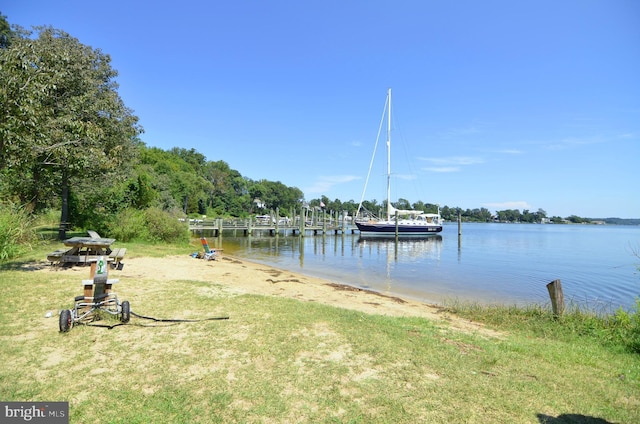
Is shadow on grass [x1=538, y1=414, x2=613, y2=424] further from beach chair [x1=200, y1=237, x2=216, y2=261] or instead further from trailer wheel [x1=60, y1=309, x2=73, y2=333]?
beach chair [x1=200, y1=237, x2=216, y2=261]

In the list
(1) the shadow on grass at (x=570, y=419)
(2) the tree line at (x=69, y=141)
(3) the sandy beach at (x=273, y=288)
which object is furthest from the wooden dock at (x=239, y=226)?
(1) the shadow on grass at (x=570, y=419)

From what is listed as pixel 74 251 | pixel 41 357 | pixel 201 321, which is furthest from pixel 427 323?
pixel 74 251

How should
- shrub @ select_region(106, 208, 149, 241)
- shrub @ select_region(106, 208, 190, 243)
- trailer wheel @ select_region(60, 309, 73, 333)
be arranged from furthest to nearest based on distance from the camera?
shrub @ select_region(106, 208, 190, 243) < shrub @ select_region(106, 208, 149, 241) < trailer wheel @ select_region(60, 309, 73, 333)

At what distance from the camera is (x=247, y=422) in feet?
10.9

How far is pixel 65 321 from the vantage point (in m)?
5.23

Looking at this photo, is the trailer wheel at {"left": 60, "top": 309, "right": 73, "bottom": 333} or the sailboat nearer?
the trailer wheel at {"left": 60, "top": 309, "right": 73, "bottom": 333}

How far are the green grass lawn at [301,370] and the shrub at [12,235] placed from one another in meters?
5.76

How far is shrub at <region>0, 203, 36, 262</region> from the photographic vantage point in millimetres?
11086

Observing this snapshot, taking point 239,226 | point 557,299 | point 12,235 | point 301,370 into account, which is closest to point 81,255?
point 12,235

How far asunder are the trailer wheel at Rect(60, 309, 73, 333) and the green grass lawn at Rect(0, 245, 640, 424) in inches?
6.8

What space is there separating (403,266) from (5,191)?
2190 cm

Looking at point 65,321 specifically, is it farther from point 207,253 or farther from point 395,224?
point 395,224

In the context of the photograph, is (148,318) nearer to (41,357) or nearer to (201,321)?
(201,321)

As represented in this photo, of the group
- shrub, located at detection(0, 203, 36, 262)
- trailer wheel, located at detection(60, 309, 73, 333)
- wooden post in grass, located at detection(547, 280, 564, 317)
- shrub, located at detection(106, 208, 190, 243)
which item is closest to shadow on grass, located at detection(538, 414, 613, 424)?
wooden post in grass, located at detection(547, 280, 564, 317)
